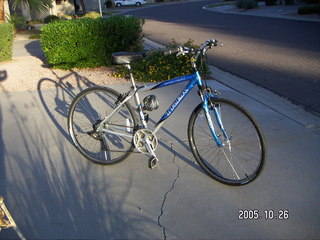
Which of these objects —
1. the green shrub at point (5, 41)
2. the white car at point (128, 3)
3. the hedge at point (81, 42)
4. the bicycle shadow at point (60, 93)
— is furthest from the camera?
the white car at point (128, 3)

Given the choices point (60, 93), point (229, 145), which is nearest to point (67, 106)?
point (60, 93)

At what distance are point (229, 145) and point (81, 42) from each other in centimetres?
636

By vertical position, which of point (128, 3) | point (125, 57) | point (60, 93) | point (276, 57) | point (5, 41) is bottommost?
point (128, 3)

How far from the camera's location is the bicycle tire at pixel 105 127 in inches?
158

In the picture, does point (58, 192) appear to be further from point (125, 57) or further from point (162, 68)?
point (162, 68)

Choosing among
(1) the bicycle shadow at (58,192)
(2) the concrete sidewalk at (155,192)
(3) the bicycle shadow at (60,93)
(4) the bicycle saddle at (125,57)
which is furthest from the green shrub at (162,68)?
(4) the bicycle saddle at (125,57)

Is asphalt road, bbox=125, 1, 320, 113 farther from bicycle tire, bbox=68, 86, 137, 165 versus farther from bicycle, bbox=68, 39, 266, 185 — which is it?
bicycle tire, bbox=68, 86, 137, 165

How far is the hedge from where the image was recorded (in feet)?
29.5

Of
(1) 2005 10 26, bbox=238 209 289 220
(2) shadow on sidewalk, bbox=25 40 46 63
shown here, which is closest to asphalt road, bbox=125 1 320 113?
(1) 2005 10 26, bbox=238 209 289 220

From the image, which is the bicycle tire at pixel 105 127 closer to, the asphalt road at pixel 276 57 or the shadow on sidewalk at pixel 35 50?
the asphalt road at pixel 276 57

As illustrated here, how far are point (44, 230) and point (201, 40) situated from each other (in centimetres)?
1190

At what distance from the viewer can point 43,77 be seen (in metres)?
8.26

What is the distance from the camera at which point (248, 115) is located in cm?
338

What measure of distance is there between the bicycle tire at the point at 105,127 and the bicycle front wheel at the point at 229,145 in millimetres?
745
